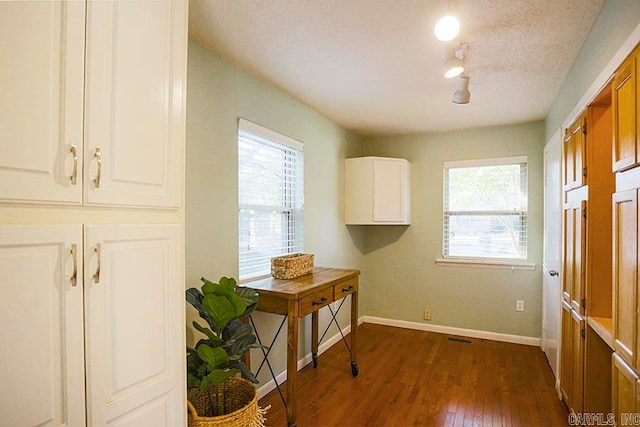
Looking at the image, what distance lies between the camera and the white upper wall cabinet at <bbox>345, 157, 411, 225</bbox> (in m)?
4.03

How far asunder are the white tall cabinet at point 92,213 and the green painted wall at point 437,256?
136 inches

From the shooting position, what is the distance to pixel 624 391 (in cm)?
128

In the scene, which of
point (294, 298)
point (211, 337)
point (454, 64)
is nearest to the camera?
point (211, 337)

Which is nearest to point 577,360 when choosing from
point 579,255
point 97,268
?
point 579,255

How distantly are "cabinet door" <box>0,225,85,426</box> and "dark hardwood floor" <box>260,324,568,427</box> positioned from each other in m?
1.64

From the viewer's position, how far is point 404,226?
173 inches

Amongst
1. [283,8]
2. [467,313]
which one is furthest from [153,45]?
[467,313]

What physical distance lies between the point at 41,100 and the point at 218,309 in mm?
1099

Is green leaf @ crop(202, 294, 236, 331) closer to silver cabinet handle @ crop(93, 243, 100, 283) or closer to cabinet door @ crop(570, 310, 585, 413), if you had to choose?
silver cabinet handle @ crop(93, 243, 100, 283)

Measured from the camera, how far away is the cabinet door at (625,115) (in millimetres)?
1235

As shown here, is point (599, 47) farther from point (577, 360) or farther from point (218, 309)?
point (218, 309)

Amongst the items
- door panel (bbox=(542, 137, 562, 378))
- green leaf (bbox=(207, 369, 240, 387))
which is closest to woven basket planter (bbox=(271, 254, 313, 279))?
green leaf (bbox=(207, 369, 240, 387))

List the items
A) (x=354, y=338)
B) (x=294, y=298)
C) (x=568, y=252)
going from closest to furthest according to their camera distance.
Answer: (x=294, y=298) → (x=568, y=252) → (x=354, y=338)

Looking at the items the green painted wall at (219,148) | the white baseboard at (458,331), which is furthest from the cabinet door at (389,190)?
the white baseboard at (458,331)
